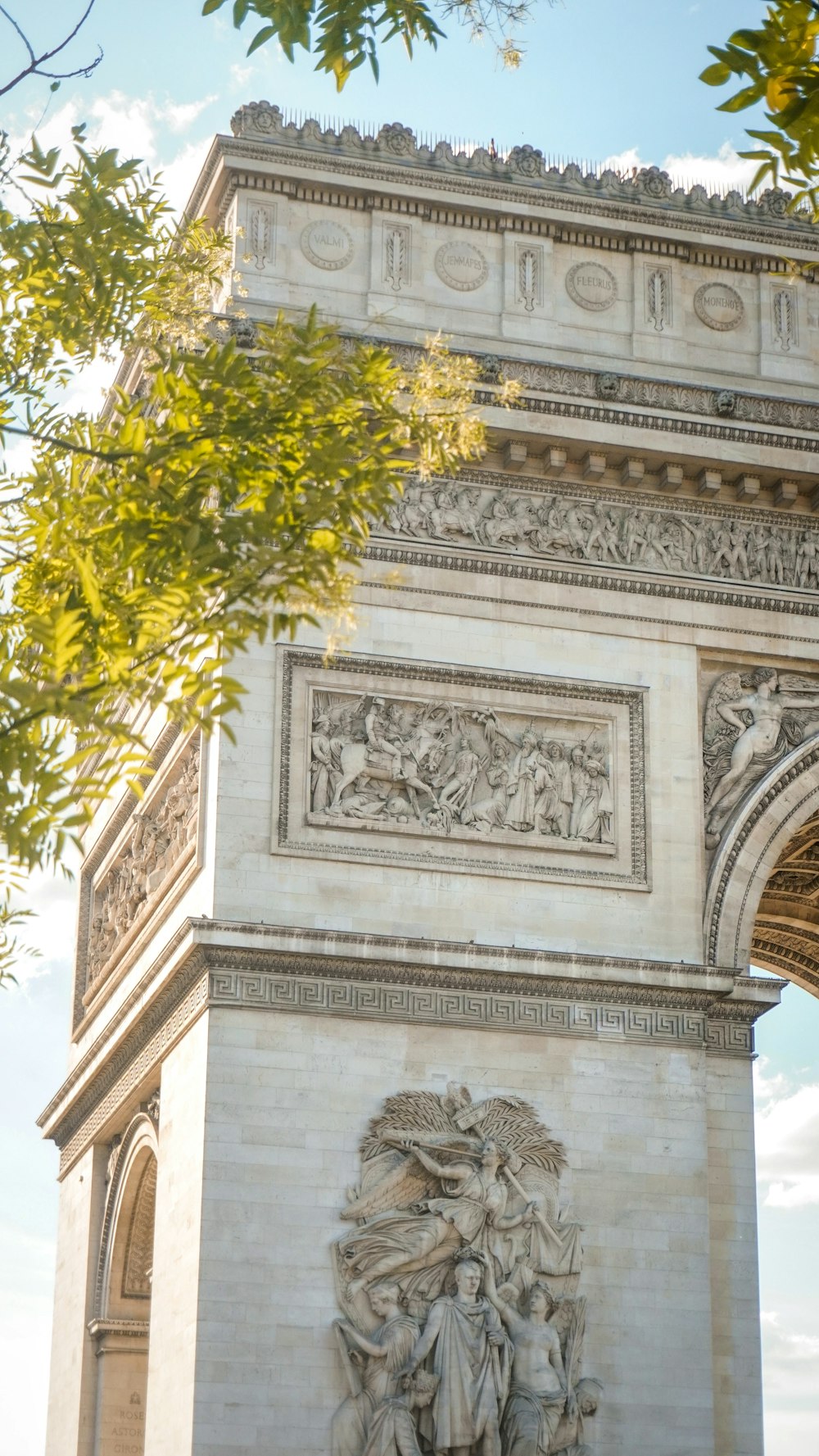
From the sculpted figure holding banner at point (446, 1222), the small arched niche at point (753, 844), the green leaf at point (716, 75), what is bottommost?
the sculpted figure holding banner at point (446, 1222)

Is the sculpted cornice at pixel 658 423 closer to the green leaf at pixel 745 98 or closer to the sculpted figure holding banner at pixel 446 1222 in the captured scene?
the sculpted figure holding banner at pixel 446 1222

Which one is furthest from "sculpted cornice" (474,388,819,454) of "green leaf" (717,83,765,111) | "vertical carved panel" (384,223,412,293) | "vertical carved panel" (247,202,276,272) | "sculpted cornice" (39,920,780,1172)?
"green leaf" (717,83,765,111)

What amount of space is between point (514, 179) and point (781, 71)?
13853mm

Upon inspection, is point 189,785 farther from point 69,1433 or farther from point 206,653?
point 69,1433

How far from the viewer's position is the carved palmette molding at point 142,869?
21.5 metres

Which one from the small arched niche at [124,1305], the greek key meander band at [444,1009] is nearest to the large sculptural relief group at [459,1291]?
the greek key meander band at [444,1009]

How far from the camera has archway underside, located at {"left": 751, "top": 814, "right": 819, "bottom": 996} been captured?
24484 mm

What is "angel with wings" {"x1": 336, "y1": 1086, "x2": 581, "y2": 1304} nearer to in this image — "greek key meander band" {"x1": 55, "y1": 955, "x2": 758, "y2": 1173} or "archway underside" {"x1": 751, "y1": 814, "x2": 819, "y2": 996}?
"greek key meander band" {"x1": 55, "y1": 955, "x2": 758, "y2": 1173}

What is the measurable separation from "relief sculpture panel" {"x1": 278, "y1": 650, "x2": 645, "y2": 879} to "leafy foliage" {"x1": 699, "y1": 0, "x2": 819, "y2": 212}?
11.6 m

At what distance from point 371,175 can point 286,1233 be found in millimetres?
9823

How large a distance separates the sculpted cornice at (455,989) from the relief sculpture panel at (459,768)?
0.88 metres

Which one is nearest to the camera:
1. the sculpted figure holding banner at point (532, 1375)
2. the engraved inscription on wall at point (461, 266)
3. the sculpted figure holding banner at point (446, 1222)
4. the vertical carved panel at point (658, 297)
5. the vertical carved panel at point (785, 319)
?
the sculpted figure holding banner at point (532, 1375)

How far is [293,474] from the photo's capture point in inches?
415

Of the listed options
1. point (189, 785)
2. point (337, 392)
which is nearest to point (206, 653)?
point (189, 785)
